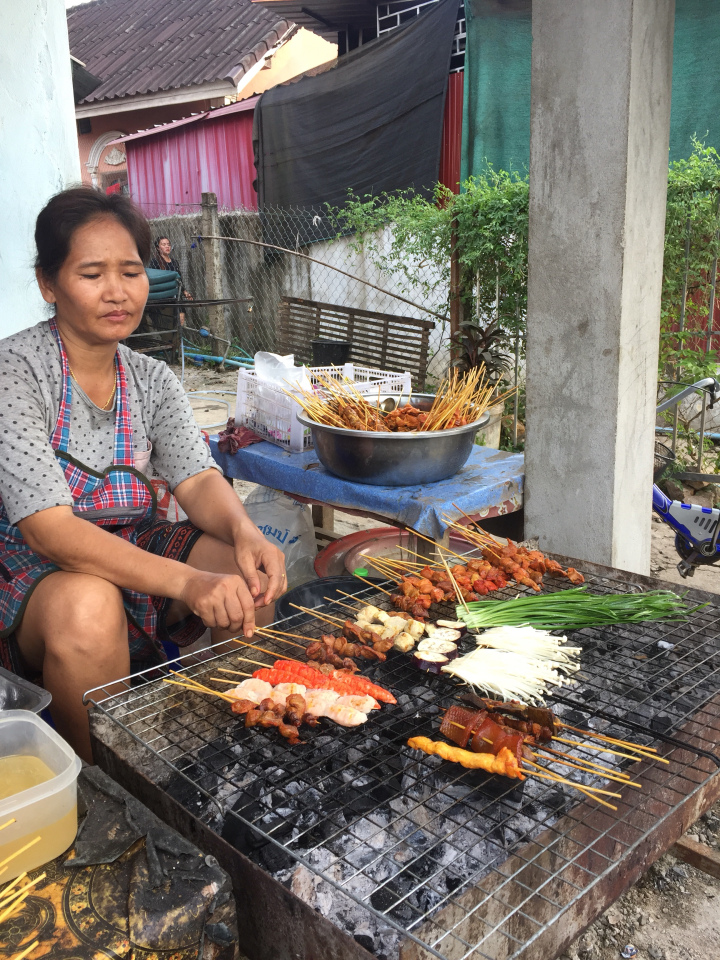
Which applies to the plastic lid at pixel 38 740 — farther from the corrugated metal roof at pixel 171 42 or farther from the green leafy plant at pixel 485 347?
the corrugated metal roof at pixel 171 42

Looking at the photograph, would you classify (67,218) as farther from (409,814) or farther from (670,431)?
(670,431)

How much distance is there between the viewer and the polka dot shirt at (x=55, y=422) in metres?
2.70

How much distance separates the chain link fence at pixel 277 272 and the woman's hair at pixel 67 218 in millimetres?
6847

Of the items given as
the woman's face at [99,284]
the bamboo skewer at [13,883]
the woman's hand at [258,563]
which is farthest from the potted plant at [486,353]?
the bamboo skewer at [13,883]

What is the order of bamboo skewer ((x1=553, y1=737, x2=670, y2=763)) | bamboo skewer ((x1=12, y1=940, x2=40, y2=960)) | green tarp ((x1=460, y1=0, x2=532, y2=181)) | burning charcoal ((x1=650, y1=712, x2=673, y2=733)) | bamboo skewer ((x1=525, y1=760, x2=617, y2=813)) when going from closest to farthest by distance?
bamboo skewer ((x1=12, y1=940, x2=40, y2=960)) < bamboo skewer ((x1=525, y1=760, x2=617, y2=813)) < bamboo skewer ((x1=553, y1=737, x2=670, y2=763)) < burning charcoal ((x1=650, y1=712, x2=673, y2=733)) < green tarp ((x1=460, y1=0, x2=532, y2=181))

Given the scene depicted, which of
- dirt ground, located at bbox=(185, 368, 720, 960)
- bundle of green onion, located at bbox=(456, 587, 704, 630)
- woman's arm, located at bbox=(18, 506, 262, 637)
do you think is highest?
woman's arm, located at bbox=(18, 506, 262, 637)

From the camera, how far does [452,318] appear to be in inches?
301

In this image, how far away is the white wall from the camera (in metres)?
5.45

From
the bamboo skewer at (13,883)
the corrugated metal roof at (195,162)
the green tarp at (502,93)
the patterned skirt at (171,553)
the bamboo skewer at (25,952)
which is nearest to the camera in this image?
the bamboo skewer at (25,952)

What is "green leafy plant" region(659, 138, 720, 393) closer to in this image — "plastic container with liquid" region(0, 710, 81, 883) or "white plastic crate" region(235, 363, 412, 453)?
"white plastic crate" region(235, 363, 412, 453)

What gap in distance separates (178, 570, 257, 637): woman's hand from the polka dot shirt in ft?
1.83

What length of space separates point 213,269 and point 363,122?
12.8ft

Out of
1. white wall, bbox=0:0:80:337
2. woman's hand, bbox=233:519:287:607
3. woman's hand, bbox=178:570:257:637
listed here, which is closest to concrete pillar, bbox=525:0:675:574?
woman's hand, bbox=233:519:287:607

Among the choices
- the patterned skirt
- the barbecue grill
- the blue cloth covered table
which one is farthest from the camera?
the blue cloth covered table
